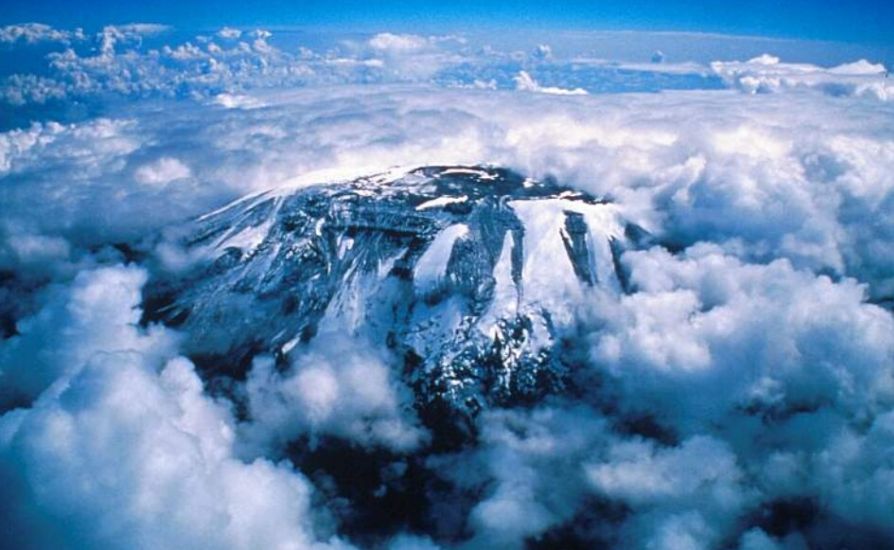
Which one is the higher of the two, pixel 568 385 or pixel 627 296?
pixel 627 296

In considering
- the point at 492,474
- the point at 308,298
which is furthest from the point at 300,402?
the point at 492,474

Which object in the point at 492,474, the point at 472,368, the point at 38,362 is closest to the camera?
the point at 38,362

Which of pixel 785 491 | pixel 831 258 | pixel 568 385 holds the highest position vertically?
pixel 831 258

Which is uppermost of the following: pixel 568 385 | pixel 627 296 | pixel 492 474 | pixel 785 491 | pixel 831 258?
pixel 831 258

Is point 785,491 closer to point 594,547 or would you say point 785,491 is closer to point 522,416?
point 594,547

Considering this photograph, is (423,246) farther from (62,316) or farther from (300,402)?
(62,316)

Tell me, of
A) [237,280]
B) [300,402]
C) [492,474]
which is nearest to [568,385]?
[492,474]

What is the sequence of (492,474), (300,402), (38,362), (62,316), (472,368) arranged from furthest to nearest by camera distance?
(472,368) → (300,402) → (492,474) → (38,362) → (62,316)

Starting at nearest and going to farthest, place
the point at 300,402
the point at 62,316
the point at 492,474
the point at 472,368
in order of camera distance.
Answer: the point at 62,316
the point at 492,474
the point at 300,402
the point at 472,368

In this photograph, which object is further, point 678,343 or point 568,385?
point 568,385
